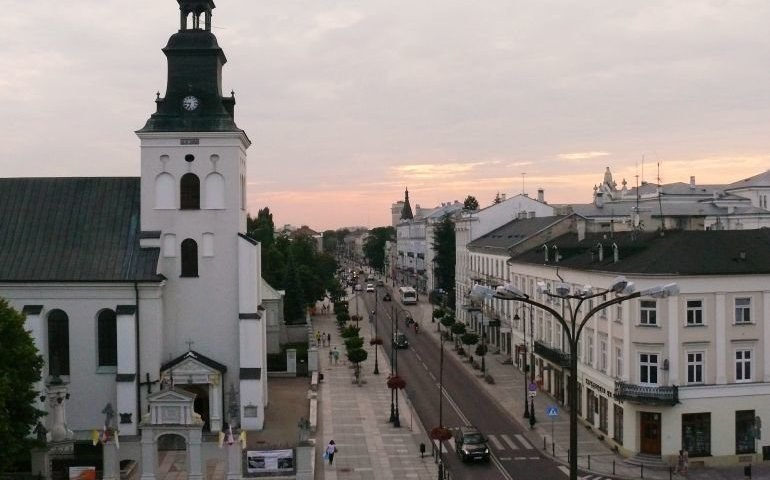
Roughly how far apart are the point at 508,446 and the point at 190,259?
20113 mm

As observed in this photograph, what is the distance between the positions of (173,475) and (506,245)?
44.9 metres

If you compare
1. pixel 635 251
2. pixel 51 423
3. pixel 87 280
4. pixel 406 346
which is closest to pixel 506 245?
pixel 406 346

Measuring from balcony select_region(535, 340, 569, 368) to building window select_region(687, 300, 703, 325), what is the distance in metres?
10.5

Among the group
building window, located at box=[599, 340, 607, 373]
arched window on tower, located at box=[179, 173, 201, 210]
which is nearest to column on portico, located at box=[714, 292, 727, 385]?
building window, located at box=[599, 340, 607, 373]

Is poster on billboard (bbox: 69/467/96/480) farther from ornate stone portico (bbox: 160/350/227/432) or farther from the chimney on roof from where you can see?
the chimney on roof

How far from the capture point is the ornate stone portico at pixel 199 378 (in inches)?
1781

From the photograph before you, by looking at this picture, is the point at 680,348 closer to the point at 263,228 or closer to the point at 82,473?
the point at 82,473

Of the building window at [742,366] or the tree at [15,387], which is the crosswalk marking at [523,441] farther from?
the tree at [15,387]

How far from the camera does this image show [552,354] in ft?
179

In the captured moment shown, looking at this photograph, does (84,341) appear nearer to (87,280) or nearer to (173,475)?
(87,280)

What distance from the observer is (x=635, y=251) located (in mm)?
47188

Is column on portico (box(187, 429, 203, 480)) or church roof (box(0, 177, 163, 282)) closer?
column on portico (box(187, 429, 203, 480))

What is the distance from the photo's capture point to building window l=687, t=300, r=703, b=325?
41844 mm

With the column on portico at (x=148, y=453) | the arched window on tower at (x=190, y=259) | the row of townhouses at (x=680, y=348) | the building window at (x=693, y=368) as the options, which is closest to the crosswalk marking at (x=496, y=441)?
the row of townhouses at (x=680, y=348)
